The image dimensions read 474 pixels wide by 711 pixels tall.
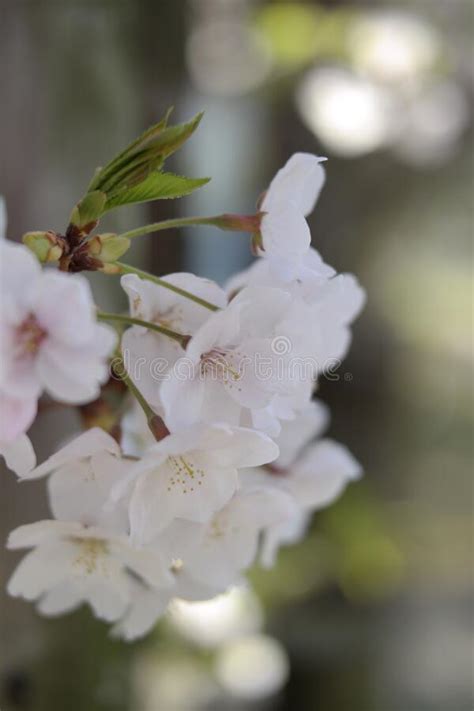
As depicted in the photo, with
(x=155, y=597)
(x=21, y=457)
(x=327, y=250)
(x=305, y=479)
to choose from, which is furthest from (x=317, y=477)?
(x=327, y=250)

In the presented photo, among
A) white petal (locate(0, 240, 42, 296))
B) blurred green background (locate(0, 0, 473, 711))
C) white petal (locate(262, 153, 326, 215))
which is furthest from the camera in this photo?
blurred green background (locate(0, 0, 473, 711))

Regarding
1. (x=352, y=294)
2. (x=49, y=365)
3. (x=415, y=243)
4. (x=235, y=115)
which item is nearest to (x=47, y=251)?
(x=49, y=365)

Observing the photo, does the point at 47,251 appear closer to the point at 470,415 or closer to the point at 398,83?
the point at 398,83

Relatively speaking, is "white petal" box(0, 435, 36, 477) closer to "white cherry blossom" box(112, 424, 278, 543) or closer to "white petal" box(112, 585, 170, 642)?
→ "white cherry blossom" box(112, 424, 278, 543)

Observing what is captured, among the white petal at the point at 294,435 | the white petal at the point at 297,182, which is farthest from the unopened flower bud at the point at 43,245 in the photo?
the white petal at the point at 294,435

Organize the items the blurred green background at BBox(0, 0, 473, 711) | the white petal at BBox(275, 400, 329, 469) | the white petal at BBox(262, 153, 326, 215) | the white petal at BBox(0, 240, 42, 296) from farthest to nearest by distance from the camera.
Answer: the blurred green background at BBox(0, 0, 473, 711) < the white petal at BBox(275, 400, 329, 469) < the white petal at BBox(262, 153, 326, 215) < the white petal at BBox(0, 240, 42, 296)

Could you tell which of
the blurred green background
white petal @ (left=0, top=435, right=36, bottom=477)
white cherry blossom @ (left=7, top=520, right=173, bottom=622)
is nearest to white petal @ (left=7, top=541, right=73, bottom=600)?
white cherry blossom @ (left=7, top=520, right=173, bottom=622)

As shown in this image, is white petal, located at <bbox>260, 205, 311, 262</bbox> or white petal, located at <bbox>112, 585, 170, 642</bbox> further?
white petal, located at <bbox>112, 585, 170, 642</bbox>
